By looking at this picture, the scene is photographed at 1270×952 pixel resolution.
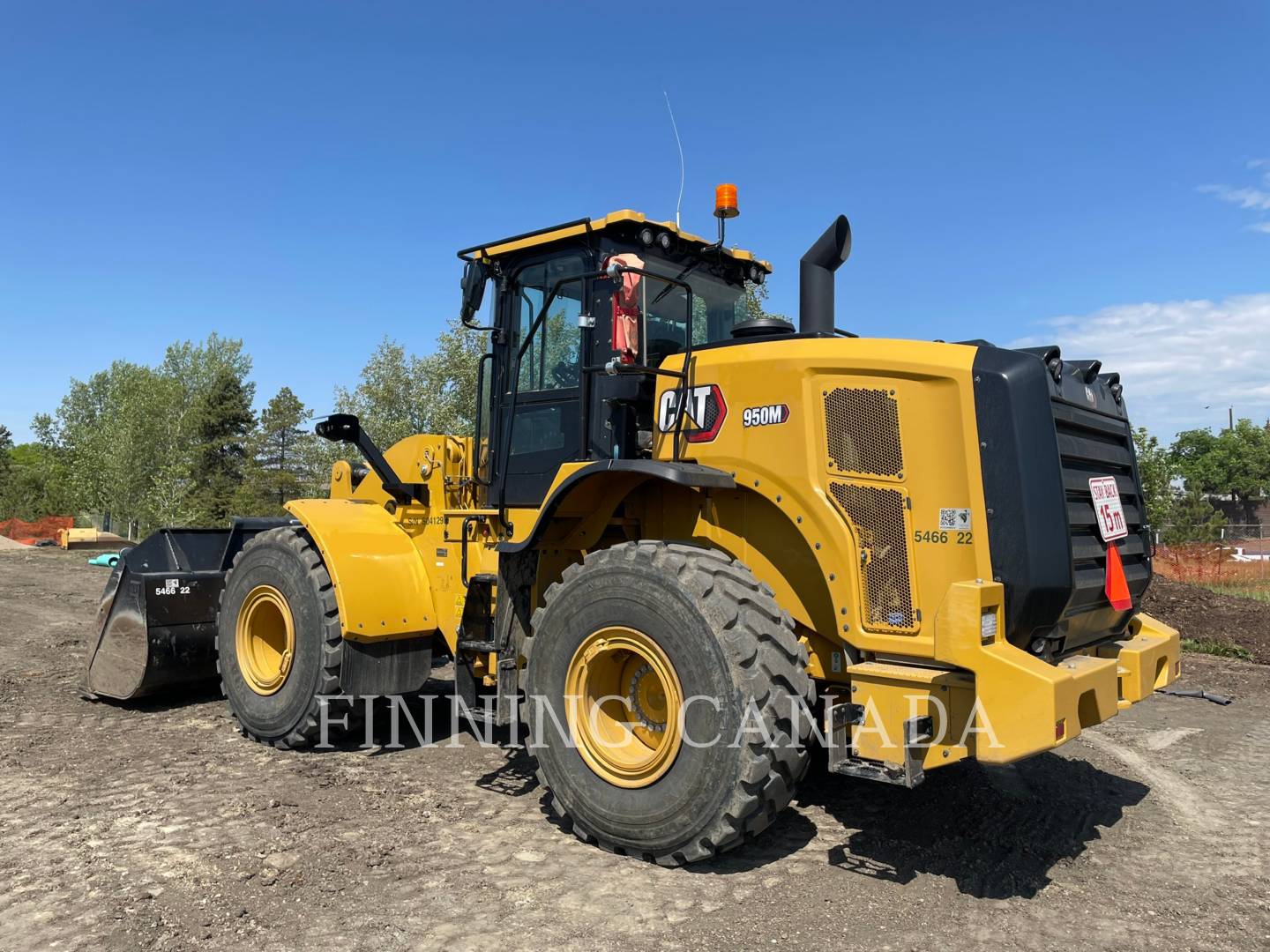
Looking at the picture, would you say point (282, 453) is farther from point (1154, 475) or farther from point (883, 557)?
point (883, 557)

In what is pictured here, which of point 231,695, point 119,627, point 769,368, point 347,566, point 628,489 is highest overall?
point 769,368

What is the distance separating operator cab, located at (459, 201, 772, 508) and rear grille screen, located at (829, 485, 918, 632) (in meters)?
1.23

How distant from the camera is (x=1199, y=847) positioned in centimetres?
458

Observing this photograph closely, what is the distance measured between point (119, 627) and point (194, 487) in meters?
36.6

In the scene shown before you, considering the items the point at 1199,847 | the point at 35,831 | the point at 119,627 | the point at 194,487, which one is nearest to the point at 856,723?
the point at 1199,847

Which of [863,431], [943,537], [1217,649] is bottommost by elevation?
[1217,649]

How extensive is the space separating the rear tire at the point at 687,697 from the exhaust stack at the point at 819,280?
5.53 ft

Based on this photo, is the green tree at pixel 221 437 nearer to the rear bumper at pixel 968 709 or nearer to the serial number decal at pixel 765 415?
the serial number decal at pixel 765 415

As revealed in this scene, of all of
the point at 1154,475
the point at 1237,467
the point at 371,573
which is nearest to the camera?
the point at 371,573

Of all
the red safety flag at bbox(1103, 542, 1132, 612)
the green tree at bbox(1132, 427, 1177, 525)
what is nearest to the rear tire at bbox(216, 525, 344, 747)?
the red safety flag at bbox(1103, 542, 1132, 612)

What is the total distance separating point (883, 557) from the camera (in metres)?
4.14

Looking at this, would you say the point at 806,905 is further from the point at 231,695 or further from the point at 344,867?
the point at 231,695

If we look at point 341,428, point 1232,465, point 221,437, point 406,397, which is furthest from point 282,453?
point 1232,465

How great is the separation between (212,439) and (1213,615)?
4095 centimetres
